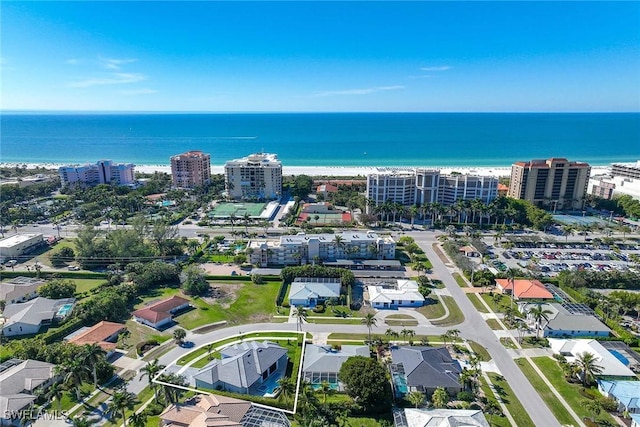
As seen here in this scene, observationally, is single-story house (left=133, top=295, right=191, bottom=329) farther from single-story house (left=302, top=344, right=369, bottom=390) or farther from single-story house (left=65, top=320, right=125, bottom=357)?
single-story house (left=302, top=344, right=369, bottom=390)

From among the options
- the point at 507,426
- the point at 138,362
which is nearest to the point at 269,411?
the point at 138,362

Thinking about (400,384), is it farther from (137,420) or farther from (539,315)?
(137,420)

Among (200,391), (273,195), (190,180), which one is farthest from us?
(190,180)

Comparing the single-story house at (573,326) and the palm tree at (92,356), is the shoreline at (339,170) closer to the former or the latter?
the single-story house at (573,326)

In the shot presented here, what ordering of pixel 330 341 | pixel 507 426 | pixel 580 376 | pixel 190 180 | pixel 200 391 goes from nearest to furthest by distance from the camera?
1. pixel 507 426
2. pixel 200 391
3. pixel 580 376
4. pixel 330 341
5. pixel 190 180

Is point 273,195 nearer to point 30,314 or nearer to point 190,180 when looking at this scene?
point 190,180

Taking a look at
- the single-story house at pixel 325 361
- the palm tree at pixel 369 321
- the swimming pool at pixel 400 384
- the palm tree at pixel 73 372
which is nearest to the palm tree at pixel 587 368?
the swimming pool at pixel 400 384

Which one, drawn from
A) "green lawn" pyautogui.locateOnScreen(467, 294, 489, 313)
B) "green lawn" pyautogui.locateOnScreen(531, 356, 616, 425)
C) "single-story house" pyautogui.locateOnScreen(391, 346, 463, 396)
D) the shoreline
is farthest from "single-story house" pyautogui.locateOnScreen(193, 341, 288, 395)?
the shoreline
